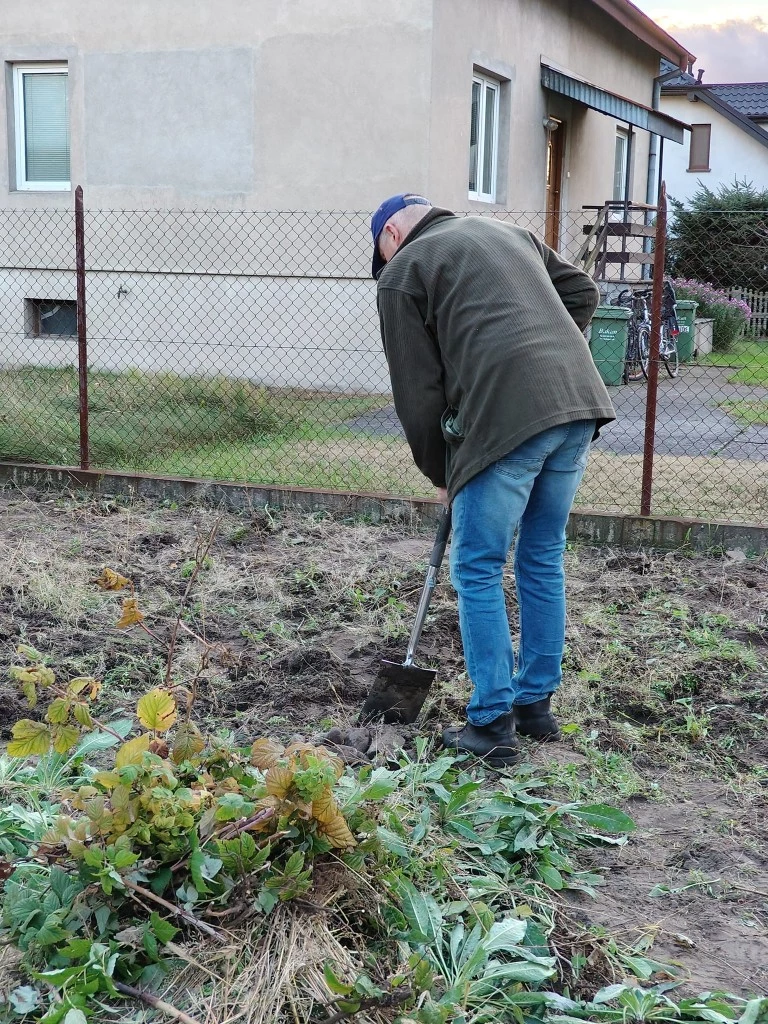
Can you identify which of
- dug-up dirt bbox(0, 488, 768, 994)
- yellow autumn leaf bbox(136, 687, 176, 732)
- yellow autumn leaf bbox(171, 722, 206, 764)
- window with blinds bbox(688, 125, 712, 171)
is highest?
window with blinds bbox(688, 125, 712, 171)

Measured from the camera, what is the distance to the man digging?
330 cm

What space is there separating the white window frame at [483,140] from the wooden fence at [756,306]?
555 cm

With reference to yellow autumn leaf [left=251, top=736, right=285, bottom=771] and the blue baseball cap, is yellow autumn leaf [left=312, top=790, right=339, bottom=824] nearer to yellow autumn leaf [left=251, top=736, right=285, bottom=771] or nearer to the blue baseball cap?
yellow autumn leaf [left=251, top=736, right=285, bottom=771]

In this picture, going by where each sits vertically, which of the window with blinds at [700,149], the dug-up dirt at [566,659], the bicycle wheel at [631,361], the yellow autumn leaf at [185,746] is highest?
the window with blinds at [700,149]

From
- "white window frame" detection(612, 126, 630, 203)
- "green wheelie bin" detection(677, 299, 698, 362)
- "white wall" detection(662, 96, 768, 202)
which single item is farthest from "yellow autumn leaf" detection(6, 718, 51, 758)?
"white wall" detection(662, 96, 768, 202)

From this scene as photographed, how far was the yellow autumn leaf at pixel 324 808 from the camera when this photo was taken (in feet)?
7.43

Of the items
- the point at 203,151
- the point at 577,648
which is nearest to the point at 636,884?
the point at 577,648

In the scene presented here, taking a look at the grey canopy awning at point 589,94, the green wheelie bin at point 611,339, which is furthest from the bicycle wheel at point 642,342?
the grey canopy awning at point 589,94

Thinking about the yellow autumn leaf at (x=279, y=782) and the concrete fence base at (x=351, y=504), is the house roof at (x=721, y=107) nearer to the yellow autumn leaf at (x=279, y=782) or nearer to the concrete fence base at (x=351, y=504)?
the concrete fence base at (x=351, y=504)

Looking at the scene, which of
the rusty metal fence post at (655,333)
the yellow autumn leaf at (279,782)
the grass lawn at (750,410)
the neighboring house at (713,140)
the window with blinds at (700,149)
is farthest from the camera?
the window with blinds at (700,149)

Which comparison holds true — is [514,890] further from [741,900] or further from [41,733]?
[41,733]

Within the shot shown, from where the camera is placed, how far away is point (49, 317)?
12.6m

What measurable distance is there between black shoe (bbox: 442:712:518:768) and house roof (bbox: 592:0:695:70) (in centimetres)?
1251

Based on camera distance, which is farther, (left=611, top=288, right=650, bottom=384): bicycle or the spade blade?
(left=611, top=288, right=650, bottom=384): bicycle
